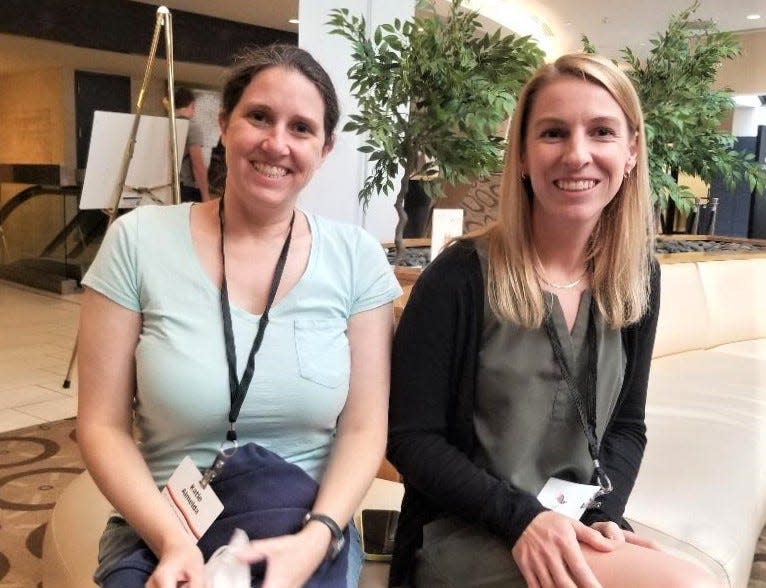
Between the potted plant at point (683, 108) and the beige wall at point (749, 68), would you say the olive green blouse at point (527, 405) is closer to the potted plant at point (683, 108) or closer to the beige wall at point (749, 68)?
the potted plant at point (683, 108)

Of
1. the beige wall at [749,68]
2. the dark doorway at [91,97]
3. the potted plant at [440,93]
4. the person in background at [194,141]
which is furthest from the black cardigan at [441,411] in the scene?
the beige wall at [749,68]

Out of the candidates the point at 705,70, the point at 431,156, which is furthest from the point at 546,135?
the point at 705,70

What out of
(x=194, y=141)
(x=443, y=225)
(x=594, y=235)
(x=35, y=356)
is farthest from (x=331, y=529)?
(x=35, y=356)

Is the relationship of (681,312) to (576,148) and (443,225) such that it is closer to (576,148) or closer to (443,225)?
(443,225)

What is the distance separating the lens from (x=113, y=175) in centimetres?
391

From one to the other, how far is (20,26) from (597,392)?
270 inches

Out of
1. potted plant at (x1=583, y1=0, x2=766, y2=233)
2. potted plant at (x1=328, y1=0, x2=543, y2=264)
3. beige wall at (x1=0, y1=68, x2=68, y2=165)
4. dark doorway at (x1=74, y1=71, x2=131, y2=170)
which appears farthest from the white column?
beige wall at (x1=0, y1=68, x2=68, y2=165)

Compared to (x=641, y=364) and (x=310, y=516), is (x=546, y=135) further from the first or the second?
(x=310, y=516)

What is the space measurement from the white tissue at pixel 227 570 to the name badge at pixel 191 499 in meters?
0.07

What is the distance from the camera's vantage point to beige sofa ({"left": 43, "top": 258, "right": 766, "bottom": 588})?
1687 millimetres

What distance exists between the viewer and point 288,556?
1.11 m

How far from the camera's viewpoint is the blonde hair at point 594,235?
1.34 metres

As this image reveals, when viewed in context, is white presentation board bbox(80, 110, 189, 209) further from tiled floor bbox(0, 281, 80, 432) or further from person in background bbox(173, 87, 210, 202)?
tiled floor bbox(0, 281, 80, 432)

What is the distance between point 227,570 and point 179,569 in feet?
0.24
